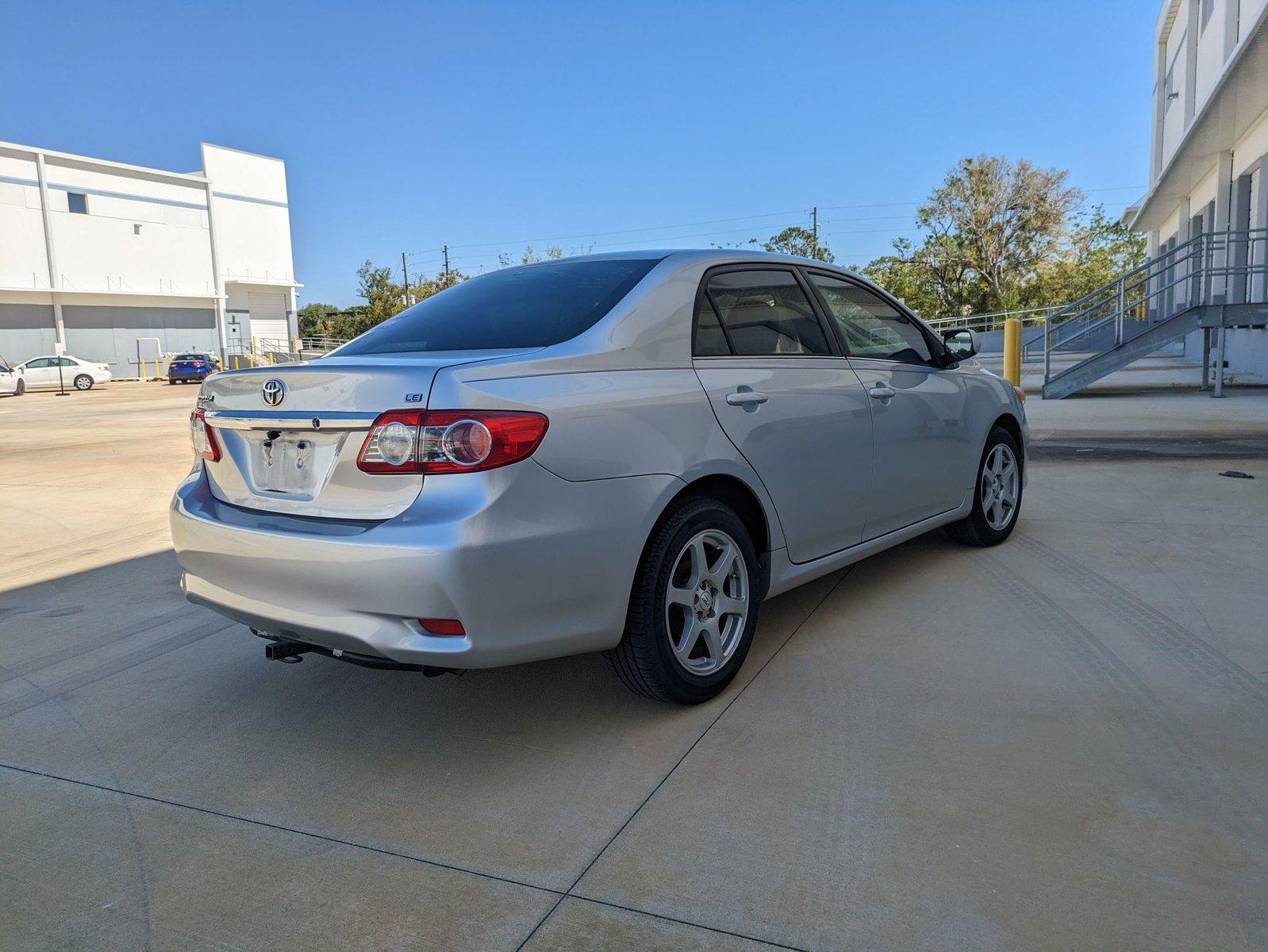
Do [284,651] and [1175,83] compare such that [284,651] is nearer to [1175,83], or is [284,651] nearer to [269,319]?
[1175,83]

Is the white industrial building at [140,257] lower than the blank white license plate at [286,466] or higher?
higher

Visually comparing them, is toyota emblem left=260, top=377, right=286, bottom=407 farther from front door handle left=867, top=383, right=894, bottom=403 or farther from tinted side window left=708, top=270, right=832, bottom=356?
front door handle left=867, top=383, right=894, bottom=403

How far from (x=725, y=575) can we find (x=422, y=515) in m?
1.22

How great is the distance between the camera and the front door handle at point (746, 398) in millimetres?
3492

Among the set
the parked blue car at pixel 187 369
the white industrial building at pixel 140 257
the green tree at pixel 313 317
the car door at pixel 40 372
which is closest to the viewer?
the car door at pixel 40 372

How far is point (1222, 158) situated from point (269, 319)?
2079 inches


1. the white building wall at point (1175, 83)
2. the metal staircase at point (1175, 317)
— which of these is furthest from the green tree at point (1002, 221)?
the metal staircase at point (1175, 317)

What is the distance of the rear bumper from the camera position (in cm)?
266

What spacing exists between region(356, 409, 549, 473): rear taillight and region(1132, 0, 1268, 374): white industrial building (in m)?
12.7

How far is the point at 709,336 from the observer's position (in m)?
3.57

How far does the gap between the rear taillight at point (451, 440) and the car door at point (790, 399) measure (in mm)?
913

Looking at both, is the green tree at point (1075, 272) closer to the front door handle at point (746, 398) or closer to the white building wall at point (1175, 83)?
the white building wall at point (1175, 83)

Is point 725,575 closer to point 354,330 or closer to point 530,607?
point 530,607

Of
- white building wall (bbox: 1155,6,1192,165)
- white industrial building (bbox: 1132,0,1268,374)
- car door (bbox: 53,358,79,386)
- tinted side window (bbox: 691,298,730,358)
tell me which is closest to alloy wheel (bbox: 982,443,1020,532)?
tinted side window (bbox: 691,298,730,358)
